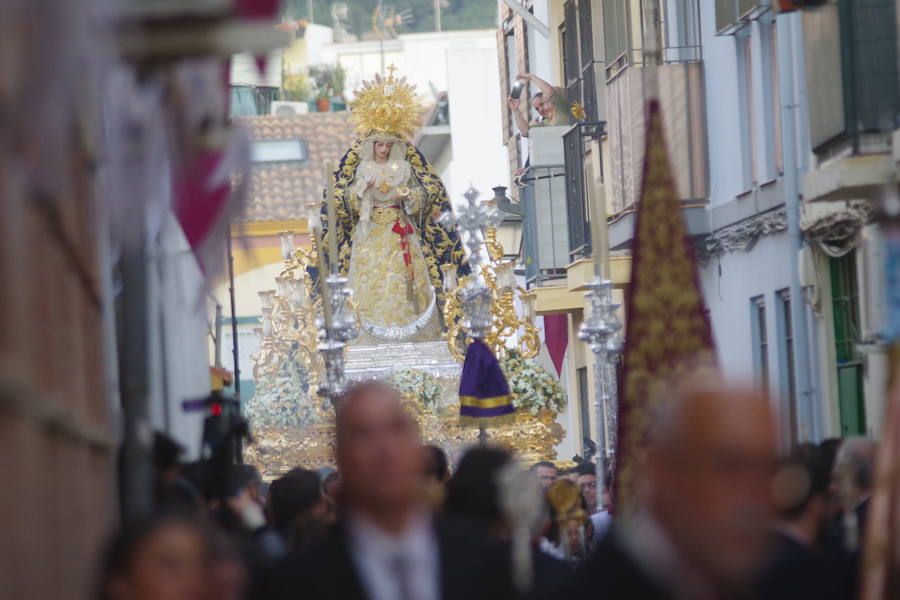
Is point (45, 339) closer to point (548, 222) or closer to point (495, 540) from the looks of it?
point (495, 540)

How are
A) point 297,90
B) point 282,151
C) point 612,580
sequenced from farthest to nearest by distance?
1. point 297,90
2. point 282,151
3. point 612,580

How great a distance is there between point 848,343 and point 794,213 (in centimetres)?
123

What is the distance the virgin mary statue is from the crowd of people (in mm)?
16264

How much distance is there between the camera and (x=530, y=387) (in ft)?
59.5

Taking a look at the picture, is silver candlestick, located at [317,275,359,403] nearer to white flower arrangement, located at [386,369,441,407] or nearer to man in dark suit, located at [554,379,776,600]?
white flower arrangement, located at [386,369,441,407]

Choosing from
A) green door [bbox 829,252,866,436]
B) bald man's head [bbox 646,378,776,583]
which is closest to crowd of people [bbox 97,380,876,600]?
bald man's head [bbox 646,378,776,583]

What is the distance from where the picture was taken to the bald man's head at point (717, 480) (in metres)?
2.96

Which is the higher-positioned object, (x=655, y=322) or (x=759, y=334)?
(x=655, y=322)

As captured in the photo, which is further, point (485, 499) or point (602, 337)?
point (602, 337)

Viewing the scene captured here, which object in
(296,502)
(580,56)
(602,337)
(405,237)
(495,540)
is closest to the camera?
(495,540)

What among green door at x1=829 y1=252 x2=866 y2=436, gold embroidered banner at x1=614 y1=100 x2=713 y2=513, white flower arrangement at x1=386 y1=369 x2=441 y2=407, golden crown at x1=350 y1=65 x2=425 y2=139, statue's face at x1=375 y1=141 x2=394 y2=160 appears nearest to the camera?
gold embroidered banner at x1=614 y1=100 x2=713 y2=513

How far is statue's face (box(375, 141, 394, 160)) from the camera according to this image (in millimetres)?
22141

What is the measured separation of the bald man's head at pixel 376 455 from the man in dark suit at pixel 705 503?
70cm

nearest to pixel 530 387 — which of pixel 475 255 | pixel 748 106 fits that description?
pixel 475 255
